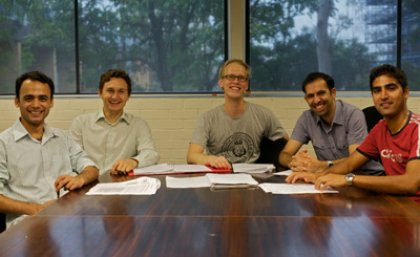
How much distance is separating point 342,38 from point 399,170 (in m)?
2.59

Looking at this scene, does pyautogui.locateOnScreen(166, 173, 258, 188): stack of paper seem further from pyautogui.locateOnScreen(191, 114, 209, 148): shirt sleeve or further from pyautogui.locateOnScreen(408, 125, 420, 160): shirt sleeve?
pyautogui.locateOnScreen(191, 114, 209, 148): shirt sleeve

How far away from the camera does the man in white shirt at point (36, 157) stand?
2250mm

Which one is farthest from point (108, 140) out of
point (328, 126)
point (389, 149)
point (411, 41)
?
point (411, 41)

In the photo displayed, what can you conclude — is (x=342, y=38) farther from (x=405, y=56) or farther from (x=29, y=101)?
(x=29, y=101)

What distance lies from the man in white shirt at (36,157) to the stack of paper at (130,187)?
112 millimetres

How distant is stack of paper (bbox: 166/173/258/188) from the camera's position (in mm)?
2131

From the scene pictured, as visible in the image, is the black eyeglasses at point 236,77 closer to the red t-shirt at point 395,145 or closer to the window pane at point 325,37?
the red t-shirt at point 395,145

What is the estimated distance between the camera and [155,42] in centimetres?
470

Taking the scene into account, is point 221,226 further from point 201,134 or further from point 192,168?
point 201,134

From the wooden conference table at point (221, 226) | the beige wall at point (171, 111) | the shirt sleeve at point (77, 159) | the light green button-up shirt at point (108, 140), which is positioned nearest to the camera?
the wooden conference table at point (221, 226)

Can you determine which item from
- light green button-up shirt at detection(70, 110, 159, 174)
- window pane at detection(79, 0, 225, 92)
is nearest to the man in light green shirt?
light green button-up shirt at detection(70, 110, 159, 174)

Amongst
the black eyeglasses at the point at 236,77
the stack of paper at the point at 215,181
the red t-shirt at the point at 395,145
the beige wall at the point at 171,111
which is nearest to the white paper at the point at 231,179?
the stack of paper at the point at 215,181

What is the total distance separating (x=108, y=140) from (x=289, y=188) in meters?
1.47

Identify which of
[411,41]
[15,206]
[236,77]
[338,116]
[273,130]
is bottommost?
[15,206]
